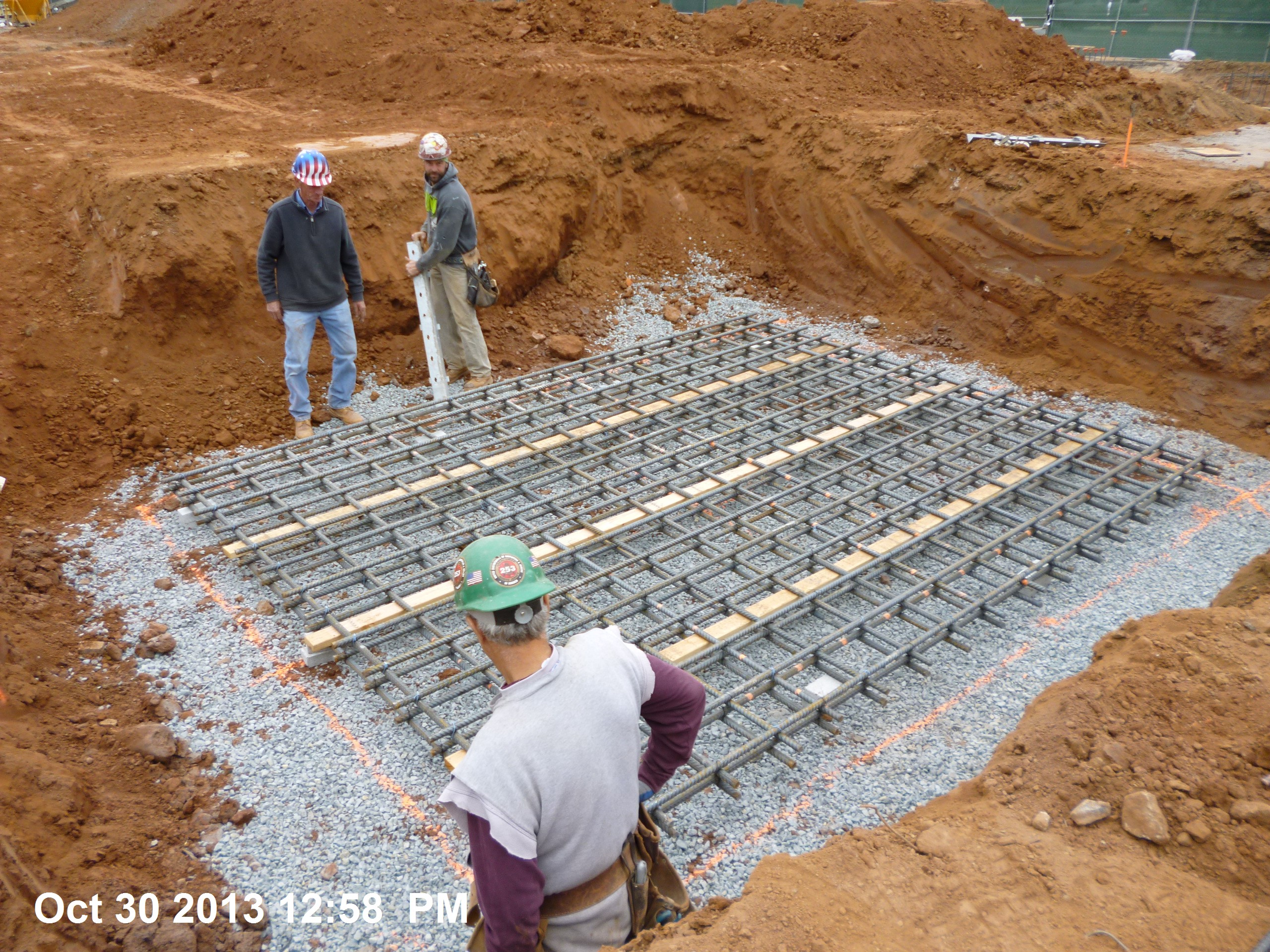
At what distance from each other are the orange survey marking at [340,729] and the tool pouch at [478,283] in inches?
128

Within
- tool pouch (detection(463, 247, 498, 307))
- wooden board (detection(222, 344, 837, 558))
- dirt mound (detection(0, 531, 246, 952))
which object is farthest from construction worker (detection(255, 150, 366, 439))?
dirt mound (detection(0, 531, 246, 952))

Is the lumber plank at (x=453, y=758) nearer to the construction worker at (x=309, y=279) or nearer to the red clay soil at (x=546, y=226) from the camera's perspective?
the red clay soil at (x=546, y=226)

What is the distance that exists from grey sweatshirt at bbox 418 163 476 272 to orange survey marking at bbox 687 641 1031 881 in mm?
5267

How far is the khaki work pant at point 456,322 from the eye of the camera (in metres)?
7.60

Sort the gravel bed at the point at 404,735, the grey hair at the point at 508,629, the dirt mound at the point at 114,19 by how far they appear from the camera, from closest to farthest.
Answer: the grey hair at the point at 508,629, the gravel bed at the point at 404,735, the dirt mound at the point at 114,19

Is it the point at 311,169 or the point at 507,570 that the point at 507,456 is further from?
the point at 507,570

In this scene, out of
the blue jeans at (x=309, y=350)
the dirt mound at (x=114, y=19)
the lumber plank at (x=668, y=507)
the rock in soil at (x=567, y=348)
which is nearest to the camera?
the lumber plank at (x=668, y=507)

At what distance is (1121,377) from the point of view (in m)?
8.30

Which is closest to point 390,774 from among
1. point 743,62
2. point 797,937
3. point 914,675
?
point 797,937

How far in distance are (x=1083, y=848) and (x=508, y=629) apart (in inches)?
93.0

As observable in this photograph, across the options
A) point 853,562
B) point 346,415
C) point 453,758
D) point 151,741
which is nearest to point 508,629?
point 453,758

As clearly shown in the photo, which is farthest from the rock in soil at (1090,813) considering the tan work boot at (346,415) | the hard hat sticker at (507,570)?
the tan work boot at (346,415)

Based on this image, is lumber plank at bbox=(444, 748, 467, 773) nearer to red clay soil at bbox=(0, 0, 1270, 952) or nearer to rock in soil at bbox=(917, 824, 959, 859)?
red clay soil at bbox=(0, 0, 1270, 952)

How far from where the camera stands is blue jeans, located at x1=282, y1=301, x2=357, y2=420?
6.67m
